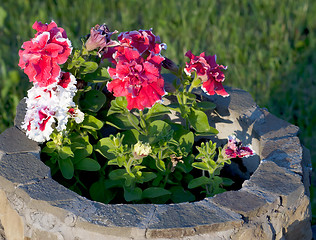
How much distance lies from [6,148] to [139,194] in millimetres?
567

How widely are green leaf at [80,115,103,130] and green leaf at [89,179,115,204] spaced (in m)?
0.23

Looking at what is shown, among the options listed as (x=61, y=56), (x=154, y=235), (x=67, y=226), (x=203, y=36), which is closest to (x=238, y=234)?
(x=154, y=235)

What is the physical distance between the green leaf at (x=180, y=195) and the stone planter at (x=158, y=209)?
333 mm

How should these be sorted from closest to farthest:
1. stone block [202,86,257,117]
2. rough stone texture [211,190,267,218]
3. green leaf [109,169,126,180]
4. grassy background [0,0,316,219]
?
rough stone texture [211,190,267,218] < green leaf [109,169,126,180] < stone block [202,86,257,117] < grassy background [0,0,316,219]

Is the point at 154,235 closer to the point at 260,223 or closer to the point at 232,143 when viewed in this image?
the point at 260,223

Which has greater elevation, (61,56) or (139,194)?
(61,56)

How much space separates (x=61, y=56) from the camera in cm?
190

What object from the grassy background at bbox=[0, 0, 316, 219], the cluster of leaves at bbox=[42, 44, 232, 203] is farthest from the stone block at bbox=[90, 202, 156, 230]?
the grassy background at bbox=[0, 0, 316, 219]

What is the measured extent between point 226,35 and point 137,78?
8.24 feet

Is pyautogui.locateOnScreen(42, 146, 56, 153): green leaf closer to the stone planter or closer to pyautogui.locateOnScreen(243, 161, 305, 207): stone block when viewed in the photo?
the stone planter

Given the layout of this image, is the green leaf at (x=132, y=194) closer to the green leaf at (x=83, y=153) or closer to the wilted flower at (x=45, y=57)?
the green leaf at (x=83, y=153)

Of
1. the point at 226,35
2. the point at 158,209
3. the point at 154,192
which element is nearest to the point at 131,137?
the point at 154,192

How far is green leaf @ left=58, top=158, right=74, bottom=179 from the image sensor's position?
6.54ft

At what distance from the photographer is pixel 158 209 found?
5.56 ft
